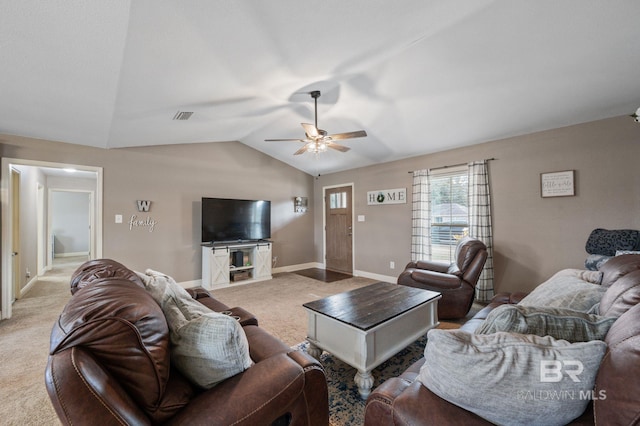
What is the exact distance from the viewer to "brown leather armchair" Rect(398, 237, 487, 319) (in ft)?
10.0

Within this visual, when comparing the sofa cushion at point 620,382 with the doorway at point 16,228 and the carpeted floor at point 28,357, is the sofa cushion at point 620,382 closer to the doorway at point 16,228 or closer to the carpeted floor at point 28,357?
the carpeted floor at point 28,357

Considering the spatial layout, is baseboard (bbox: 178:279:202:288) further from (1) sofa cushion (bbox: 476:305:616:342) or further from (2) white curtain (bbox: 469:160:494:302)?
(1) sofa cushion (bbox: 476:305:616:342)

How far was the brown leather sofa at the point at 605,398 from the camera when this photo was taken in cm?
65

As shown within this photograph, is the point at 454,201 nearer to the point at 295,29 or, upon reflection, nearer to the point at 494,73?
the point at 494,73

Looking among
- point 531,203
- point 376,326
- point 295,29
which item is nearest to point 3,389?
point 376,326

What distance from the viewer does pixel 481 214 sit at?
387 centimetres

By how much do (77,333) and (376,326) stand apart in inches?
63.8

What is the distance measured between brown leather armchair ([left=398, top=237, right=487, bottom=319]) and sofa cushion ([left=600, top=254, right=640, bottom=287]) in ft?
4.65

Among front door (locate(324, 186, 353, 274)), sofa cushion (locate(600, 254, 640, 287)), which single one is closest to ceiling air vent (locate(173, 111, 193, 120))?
front door (locate(324, 186, 353, 274))

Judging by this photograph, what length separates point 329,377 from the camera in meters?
2.03

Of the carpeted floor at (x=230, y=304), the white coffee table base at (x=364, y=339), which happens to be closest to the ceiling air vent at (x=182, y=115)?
the carpeted floor at (x=230, y=304)

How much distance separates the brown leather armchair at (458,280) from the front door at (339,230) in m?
2.59

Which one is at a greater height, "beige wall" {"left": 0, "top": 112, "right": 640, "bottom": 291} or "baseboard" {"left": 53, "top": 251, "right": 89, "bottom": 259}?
"beige wall" {"left": 0, "top": 112, "right": 640, "bottom": 291}

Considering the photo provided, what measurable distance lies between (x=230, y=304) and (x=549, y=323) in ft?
12.0
